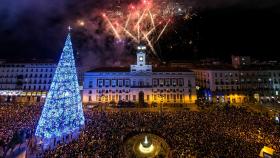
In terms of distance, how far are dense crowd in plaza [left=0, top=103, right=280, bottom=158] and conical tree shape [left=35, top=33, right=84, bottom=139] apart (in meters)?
2.96

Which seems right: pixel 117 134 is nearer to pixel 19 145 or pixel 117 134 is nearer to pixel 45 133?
pixel 45 133

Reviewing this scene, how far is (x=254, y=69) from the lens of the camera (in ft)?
208

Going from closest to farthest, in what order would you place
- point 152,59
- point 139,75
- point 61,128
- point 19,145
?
point 19,145 → point 61,128 → point 139,75 → point 152,59

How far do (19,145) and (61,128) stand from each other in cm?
665

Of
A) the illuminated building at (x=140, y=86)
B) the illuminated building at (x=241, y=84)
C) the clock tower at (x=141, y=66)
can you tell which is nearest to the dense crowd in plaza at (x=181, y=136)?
the illuminated building at (x=140, y=86)

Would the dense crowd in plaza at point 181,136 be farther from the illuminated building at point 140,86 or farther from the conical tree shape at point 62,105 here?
the illuminated building at point 140,86

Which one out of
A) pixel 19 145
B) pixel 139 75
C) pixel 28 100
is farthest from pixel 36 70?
pixel 19 145

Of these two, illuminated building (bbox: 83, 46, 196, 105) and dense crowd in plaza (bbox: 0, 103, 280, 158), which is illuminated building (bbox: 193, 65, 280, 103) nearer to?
illuminated building (bbox: 83, 46, 196, 105)

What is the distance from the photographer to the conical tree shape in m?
24.5

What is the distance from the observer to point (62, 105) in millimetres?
25656

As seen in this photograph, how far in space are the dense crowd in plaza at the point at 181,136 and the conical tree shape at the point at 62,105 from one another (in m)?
2.96

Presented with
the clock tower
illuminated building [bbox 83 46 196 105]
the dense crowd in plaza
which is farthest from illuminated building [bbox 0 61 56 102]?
the dense crowd in plaza

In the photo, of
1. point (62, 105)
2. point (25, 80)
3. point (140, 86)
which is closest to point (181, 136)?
point (62, 105)

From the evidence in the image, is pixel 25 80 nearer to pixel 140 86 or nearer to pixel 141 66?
pixel 140 86
